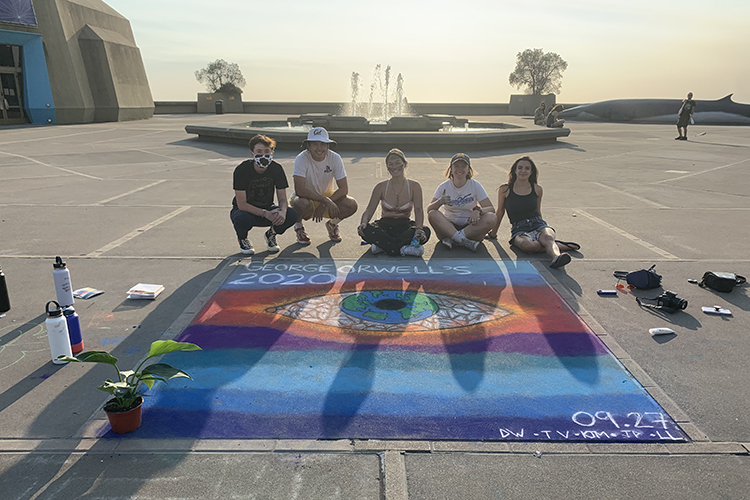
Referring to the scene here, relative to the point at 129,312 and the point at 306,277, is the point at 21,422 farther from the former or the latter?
the point at 306,277

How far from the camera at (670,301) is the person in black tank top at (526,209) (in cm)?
169

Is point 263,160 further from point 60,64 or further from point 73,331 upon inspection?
point 60,64

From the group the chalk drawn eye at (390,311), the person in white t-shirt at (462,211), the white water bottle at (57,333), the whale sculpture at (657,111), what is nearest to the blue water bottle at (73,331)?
the white water bottle at (57,333)

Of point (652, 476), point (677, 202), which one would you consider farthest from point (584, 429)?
point (677, 202)

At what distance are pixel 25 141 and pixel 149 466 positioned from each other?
2303 cm

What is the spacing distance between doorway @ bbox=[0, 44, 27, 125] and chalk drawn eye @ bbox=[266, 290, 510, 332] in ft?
112

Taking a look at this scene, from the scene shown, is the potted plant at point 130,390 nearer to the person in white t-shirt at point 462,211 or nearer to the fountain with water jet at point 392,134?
the person in white t-shirt at point 462,211

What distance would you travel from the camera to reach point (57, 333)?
3504mm

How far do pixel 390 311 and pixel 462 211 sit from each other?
2.58 meters

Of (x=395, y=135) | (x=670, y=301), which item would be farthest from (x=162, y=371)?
(x=395, y=135)

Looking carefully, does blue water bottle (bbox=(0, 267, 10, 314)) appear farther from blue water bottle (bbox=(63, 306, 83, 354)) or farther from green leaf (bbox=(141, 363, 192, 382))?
green leaf (bbox=(141, 363, 192, 382))

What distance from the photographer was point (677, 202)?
9.84 metres

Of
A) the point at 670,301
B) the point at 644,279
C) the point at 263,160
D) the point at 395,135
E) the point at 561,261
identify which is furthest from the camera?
the point at 395,135

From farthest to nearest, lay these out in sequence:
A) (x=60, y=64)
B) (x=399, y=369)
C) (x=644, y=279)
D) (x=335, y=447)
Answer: (x=60, y=64) < (x=644, y=279) < (x=399, y=369) < (x=335, y=447)
